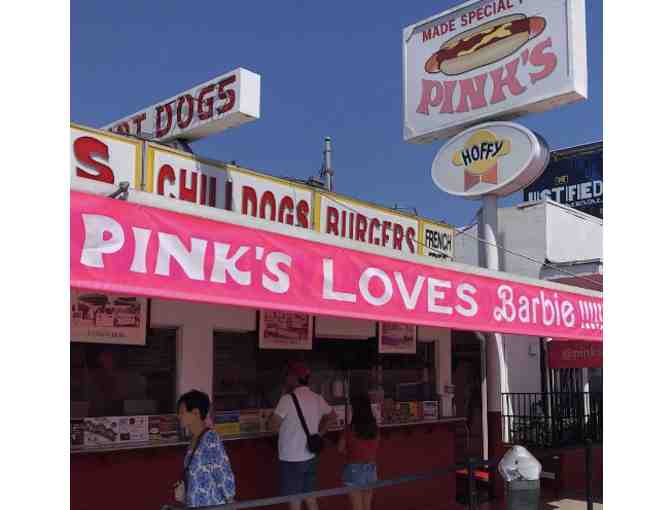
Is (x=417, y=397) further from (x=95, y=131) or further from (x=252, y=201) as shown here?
(x=95, y=131)

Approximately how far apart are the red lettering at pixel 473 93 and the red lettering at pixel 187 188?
4.17 m

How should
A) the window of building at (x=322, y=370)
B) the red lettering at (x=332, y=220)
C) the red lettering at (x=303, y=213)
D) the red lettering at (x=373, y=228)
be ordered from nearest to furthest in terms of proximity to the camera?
the window of building at (x=322, y=370) < the red lettering at (x=303, y=213) < the red lettering at (x=332, y=220) < the red lettering at (x=373, y=228)

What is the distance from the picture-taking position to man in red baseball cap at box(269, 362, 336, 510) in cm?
722

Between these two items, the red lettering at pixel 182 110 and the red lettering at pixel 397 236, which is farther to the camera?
the red lettering at pixel 397 236

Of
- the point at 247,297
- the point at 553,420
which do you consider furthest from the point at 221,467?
the point at 553,420

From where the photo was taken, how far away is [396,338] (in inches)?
382

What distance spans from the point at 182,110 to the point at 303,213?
201 cm

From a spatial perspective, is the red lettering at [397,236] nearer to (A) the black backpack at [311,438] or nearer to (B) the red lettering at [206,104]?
(B) the red lettering at [206,104]

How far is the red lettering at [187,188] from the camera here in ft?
26.4

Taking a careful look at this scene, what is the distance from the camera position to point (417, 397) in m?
10.1

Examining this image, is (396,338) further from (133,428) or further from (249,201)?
(133,428)

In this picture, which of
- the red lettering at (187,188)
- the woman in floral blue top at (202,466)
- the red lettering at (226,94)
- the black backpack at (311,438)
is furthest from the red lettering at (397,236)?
the woman in floral blue top at (202,466)

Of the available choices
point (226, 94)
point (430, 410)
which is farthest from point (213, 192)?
point (430, 410)

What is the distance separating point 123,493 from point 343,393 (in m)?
3.04
